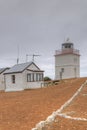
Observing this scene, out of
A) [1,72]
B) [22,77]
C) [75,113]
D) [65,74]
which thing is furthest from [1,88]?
[75,113]

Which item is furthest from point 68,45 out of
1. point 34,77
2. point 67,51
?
point 34,77

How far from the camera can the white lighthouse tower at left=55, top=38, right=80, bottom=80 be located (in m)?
44.1

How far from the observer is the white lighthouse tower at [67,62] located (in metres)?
44.1

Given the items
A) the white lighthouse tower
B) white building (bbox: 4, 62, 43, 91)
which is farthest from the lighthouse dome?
white building (bbox: 4, 62, 43, 91)

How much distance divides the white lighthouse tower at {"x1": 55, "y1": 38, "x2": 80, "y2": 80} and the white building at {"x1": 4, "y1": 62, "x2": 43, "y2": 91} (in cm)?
912

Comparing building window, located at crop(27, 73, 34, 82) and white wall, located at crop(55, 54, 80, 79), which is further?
white wall, located at crop(55, 54, 80, 79)

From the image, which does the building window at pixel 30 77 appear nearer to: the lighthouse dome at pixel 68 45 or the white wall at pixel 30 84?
the white wall at pixel 30 84

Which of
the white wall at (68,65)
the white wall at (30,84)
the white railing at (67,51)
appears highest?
the white railing at (67,51)

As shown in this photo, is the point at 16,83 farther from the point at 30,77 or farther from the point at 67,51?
the point at 67,51

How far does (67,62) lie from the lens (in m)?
44.5

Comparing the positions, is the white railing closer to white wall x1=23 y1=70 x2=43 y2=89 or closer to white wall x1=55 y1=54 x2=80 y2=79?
white wall x1=55 y1=54 x2=80 y2=79

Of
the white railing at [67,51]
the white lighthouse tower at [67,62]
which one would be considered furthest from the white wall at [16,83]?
the white railing at [67,51]

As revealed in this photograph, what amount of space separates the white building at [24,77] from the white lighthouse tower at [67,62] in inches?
359

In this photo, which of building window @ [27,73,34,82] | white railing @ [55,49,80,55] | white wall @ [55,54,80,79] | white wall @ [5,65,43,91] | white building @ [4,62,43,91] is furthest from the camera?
white railing @ [55,49,80,55]
